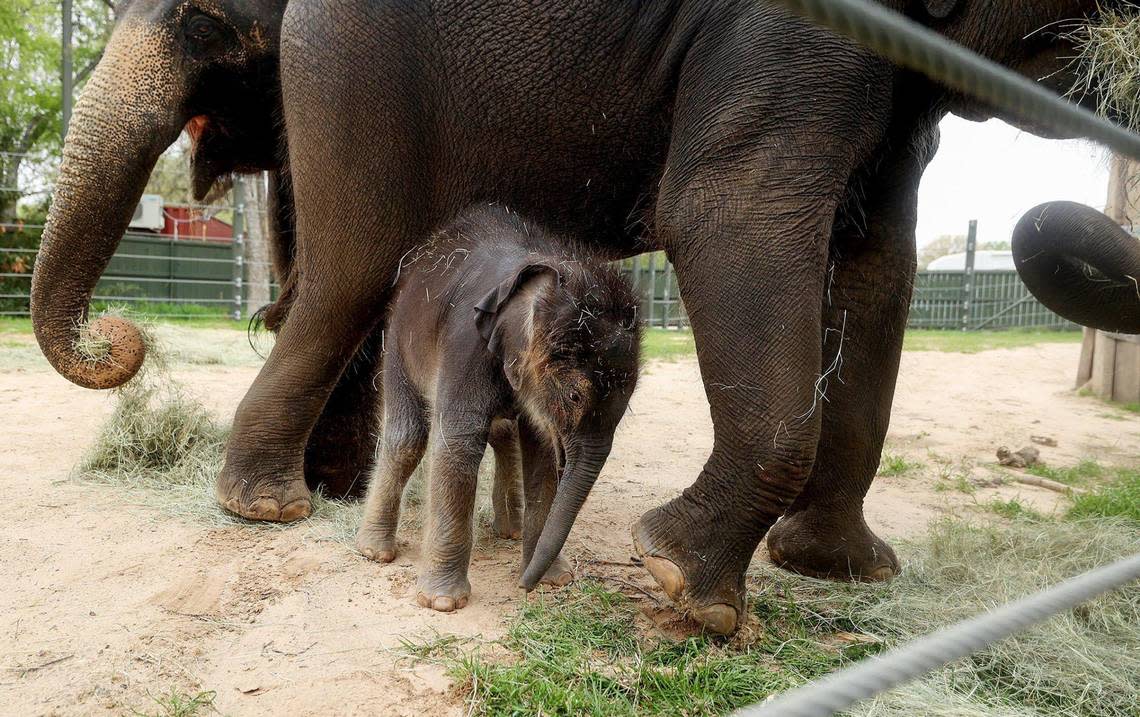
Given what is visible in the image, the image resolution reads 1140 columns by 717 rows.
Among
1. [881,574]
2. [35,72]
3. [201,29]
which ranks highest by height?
[35,72]

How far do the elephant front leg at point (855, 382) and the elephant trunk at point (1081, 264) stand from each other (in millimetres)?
479

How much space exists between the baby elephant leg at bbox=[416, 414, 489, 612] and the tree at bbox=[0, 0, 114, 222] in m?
17.2

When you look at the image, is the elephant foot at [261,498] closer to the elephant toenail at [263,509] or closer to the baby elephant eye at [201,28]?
the elephant toenail at [263,509]

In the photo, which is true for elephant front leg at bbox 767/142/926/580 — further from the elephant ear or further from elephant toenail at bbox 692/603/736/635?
elephant toenail at bbox 692/603/736/635

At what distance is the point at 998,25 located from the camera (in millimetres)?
2695

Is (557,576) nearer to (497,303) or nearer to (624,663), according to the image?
(624,663)

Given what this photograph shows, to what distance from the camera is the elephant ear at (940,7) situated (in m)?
2.69

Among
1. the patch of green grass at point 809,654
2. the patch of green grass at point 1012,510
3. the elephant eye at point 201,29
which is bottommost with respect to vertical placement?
the patch of green grass at point 1012,510

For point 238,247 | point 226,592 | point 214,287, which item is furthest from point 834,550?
point 214,287

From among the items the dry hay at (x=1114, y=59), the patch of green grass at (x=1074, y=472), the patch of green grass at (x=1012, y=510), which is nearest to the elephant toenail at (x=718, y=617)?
the dry hay at (x=1114, y=59)

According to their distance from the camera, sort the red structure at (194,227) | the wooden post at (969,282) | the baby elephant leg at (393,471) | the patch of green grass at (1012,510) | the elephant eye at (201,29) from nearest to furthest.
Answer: the baby elephant leg at (393,471) < the elephant eye at (201,29) < the patch of green grass at (1012,510) < the wooden post at (969,282) < the red structure at (194,227)

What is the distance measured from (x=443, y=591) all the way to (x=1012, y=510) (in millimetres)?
3373

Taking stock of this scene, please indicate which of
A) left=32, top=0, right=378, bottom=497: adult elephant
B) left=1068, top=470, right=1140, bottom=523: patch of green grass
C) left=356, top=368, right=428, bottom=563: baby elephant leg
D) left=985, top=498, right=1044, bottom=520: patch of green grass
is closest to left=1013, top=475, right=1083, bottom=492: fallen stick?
left=1068, top=470, right=1140, bottom=523: patch of green grass

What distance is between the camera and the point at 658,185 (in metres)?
3.21
